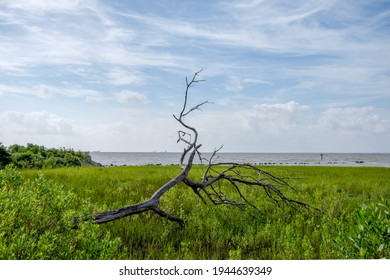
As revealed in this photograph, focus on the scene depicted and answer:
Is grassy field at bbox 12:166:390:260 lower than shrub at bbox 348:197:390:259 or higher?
lower

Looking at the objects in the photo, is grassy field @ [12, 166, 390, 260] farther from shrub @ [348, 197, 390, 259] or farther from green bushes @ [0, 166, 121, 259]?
green bushes @ [0, 166, 121, 259]

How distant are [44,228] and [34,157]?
673 inches

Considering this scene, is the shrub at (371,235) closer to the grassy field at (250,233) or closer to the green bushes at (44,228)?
the grassy field at (250,233)

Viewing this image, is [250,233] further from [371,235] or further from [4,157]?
[4,157]

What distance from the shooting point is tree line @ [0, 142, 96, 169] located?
1753cm

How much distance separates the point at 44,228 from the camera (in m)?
4.05

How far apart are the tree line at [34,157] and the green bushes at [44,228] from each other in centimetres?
1214

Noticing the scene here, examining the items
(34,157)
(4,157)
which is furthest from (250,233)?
(34,157)

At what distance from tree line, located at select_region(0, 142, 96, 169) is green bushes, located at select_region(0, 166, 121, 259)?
12144mm

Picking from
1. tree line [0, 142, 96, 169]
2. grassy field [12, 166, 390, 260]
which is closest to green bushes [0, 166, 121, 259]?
grassy field [12, 166, 390, 260]

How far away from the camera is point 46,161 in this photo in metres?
20.2

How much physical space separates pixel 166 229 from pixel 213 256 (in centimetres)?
139

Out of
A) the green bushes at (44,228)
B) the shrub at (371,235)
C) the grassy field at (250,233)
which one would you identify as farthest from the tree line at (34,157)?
the shrub at (371,235)
